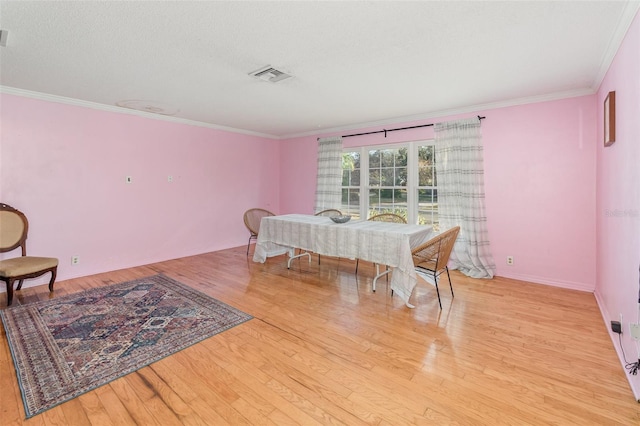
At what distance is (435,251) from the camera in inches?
117

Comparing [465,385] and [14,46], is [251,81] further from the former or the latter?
[465,385]

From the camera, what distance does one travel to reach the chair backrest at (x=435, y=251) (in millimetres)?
2867

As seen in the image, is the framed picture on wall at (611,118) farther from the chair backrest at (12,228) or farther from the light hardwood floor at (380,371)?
the chair backrest at (12,228)

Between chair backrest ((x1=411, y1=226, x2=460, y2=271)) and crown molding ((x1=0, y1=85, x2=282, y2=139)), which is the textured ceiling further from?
chair backrest ((x1=411, y1=226, x2=460, y2=271))

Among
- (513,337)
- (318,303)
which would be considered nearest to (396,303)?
(318,303)

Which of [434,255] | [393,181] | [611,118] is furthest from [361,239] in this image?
[611,118]

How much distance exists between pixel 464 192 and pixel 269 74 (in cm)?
307

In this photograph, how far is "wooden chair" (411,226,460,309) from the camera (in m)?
2.90

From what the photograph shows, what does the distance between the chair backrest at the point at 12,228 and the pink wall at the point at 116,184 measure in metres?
0.16

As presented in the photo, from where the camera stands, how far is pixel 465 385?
73.0 inches

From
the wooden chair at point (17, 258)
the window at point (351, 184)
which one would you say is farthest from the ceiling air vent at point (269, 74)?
the wooden chair at point (17, 258)

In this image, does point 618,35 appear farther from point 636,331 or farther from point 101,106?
point 101,106

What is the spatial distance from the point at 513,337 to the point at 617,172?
1.56m

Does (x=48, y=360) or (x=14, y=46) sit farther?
(x=14, y=46)
